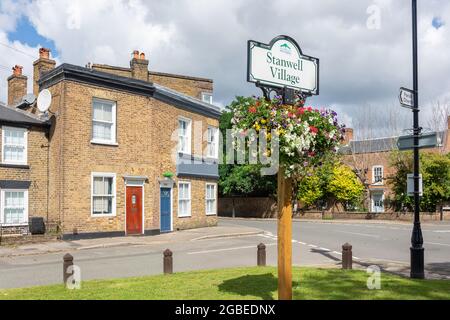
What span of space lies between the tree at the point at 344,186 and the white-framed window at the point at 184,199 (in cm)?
1938

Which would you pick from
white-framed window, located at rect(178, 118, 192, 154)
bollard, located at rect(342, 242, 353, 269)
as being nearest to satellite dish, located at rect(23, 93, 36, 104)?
white-framed window, located at rect(178, 118, 192, 154)

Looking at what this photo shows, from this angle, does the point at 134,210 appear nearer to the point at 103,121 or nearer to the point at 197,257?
the point at 103,121

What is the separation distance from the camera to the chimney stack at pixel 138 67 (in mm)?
29641

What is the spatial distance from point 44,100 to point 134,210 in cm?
649

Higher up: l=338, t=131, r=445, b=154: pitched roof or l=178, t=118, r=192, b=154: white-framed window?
l=338, t=131, r=445, b=154: pitched roof

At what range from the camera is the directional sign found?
11389 millimetres

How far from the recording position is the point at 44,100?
71.4ft

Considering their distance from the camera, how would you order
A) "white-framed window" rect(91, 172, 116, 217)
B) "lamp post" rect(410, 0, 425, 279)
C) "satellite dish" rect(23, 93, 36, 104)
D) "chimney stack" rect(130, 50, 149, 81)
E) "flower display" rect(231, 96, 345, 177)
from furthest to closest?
"chimney stack" rect(130, 50, 149, 81) < "satellite dish" rect(23, 93, 36, 104) < "white-framed window" rect(91, 172, 116, 217) < "lamp post" rect(410, 0, 425, 279) < "flower display" rect(231, 96, 345, 177)

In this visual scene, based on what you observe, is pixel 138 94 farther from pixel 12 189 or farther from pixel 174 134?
pixel 12 189

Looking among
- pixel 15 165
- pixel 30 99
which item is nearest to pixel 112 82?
pixel 30 99

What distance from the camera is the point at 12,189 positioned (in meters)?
20.9

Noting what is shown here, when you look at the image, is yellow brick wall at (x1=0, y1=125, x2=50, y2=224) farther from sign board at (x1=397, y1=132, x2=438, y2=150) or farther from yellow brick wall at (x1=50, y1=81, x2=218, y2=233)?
sign board at (x1=397, y1=132, x2=438, y2=150)

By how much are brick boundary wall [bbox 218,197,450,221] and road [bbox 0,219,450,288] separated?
1744 cm
